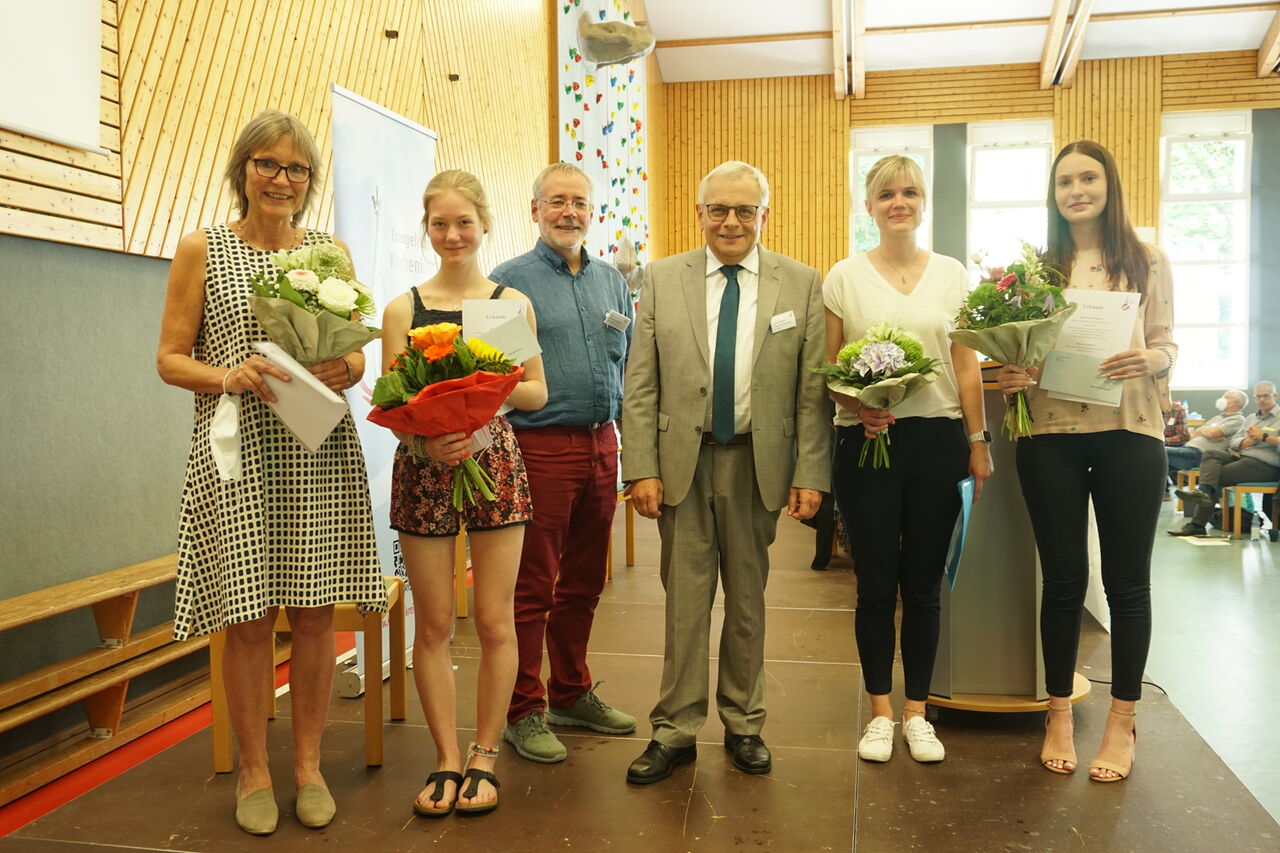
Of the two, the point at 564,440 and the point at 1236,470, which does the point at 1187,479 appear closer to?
the point at 1236,470

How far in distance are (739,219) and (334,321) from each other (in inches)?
43.3

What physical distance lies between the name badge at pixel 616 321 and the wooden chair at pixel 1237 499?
6.79 metres

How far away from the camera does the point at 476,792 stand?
2609 mm

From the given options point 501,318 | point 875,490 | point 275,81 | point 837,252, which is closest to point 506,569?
point 501,318

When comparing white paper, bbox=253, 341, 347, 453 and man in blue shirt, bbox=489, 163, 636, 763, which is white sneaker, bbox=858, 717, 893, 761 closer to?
man in blue shirt, bbox=489, 163, 636, 763

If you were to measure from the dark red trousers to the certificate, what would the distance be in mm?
1279

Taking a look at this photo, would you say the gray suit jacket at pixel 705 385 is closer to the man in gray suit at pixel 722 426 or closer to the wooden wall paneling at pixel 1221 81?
the man in gray suit at pixel 722 426

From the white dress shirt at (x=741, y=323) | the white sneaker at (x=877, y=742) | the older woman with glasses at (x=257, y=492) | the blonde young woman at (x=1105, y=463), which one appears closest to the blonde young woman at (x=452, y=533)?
the older woman with glasses at (x=257, y=492)

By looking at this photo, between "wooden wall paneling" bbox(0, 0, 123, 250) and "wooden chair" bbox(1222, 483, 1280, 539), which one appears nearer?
"wooden wall paneling" bbox(0, 0, 123, 250)

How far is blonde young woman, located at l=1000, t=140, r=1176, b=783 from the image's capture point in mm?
2748

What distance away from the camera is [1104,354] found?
274 cm

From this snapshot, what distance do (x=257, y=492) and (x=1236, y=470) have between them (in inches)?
323

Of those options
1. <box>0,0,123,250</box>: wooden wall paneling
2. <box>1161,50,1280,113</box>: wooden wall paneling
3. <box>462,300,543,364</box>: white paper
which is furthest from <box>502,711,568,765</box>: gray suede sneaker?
<box>1161,50,1280,113</box>: wooden wall paneling

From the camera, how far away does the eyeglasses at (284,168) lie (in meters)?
2.41
